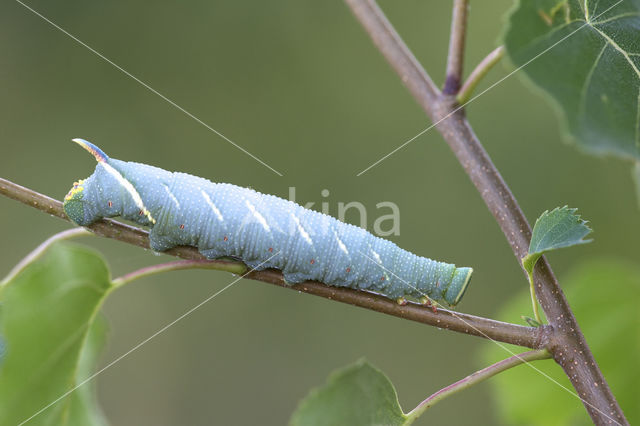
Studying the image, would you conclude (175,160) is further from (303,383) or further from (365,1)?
(365,1)

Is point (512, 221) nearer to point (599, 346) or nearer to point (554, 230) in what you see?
point (554, 230)

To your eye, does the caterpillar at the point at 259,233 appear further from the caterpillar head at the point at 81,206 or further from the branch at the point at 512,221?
the branch at the point at 512,221

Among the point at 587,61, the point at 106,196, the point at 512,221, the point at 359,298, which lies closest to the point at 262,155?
the point at 106,196

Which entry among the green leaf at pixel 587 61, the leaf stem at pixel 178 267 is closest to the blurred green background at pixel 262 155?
the leaf stem at pixel 178 267

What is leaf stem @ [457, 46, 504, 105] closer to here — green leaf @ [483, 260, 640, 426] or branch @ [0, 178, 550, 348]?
branch @ [0, 178, 550, 348]

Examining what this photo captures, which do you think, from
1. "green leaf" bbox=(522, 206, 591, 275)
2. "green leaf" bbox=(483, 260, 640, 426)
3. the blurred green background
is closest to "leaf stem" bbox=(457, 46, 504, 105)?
"green leaf" bbox=(522, 206, 591, 275)

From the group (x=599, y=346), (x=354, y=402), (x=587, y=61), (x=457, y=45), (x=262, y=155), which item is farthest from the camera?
(x=262, y=155)
